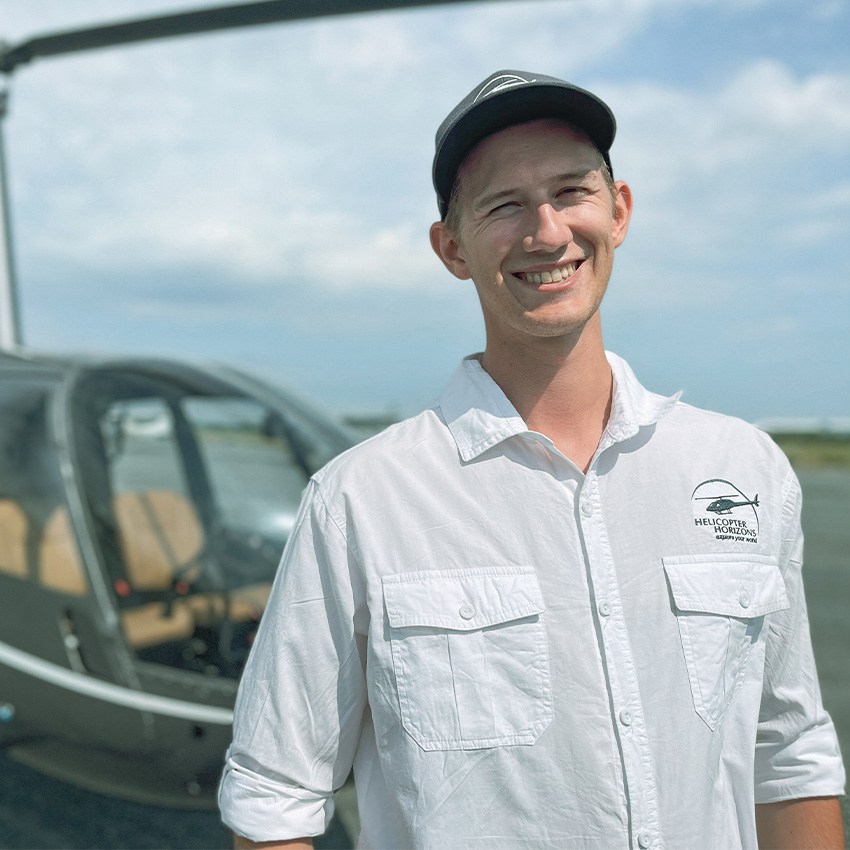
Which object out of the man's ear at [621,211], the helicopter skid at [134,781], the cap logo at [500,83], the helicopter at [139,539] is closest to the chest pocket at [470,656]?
the man's ear at [621,211]

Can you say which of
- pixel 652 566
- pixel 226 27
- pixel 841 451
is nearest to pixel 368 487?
pixel 652 566

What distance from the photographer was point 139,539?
4070mm

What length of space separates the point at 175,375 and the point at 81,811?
220 cm

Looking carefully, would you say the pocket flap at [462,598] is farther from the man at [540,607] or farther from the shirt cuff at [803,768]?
the shirt cuff at [803,768]

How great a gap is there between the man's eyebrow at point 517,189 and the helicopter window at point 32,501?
120 inches

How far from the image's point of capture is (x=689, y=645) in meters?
1.26

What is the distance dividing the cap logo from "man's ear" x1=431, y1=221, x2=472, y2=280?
0.25 meters

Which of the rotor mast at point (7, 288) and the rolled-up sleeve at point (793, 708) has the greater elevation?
the rotor mast at point (7, 288)

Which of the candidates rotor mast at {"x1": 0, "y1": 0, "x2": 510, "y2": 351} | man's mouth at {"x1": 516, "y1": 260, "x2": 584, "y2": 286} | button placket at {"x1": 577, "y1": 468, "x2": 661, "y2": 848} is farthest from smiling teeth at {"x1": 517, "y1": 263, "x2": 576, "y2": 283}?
rotor mast at {"x1": 0, "y1": 0, "x2": 510, "y2": 351}

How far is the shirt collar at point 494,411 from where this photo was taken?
1.32 meters

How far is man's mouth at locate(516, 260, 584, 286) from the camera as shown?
135 centimetres

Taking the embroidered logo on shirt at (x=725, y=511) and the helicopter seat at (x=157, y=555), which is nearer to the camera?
the embroidered logo on shirt at (x=725, y=511)

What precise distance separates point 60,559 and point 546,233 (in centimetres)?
322

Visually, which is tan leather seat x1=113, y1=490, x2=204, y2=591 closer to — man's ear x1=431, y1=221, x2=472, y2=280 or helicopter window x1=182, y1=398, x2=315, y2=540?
helicopter window x1=182, y1=398, x2=315, y2=540
